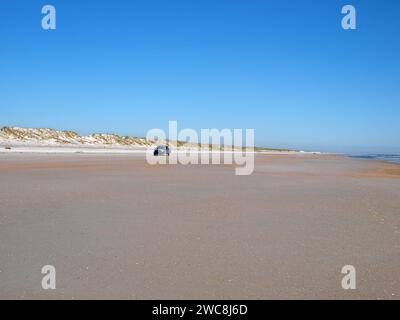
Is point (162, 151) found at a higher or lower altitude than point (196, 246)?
higher

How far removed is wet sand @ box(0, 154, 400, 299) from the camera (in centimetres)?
411

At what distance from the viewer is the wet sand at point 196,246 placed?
411 cm

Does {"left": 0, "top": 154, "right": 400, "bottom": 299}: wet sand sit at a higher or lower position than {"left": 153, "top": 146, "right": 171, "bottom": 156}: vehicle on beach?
lower

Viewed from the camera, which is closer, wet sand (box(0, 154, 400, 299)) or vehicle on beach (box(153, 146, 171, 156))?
wet sand (box(0, 154, 400, 299))

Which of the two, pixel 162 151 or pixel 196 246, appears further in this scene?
pixel 162 151

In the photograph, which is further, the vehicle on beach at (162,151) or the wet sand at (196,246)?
the vehicle on beach at (162,151)

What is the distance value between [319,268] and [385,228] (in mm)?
2759

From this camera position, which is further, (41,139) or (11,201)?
(41,139)

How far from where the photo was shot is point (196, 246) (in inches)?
219

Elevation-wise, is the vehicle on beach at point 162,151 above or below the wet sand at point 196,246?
above
